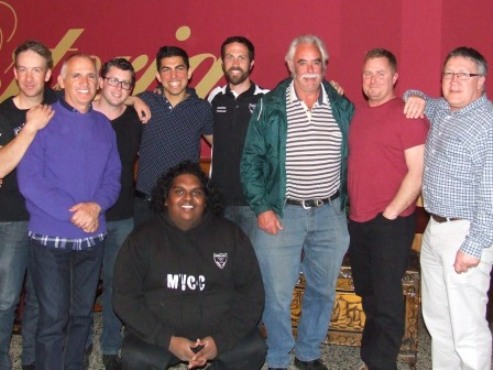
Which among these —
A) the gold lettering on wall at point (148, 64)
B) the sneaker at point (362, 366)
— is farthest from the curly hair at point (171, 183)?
the gold lettering on wall at point (148, 64)

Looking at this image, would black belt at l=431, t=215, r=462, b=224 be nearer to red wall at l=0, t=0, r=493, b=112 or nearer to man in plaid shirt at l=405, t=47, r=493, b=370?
man in plaid shirt at l=405, t=47, r=493, b=370

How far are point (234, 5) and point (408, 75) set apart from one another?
132cm

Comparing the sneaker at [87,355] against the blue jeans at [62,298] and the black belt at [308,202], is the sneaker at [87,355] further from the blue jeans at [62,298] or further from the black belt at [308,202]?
the black belt at [308,202]

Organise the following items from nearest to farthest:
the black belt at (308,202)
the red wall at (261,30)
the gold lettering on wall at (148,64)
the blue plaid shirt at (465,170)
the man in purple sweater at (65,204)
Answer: the blue plaid shirt at (465,170)
the man in purple sweater at (65,204)
the black belt at (308,202)
the red wall at (261,30)
the gold lettering on wall at (148,64)

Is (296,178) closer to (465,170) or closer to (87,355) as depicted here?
(465,170)

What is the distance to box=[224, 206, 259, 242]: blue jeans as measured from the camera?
318 cm

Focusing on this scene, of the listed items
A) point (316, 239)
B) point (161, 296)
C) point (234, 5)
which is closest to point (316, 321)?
point (316, 239)

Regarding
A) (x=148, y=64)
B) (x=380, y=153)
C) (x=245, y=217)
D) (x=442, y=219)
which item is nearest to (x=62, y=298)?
(x=245, y=217)

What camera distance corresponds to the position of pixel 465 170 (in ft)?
8.48

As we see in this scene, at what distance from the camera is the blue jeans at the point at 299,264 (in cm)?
305

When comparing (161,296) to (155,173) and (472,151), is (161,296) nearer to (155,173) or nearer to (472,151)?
(155,173)

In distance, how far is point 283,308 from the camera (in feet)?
10.2

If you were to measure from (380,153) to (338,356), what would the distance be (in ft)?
4.26

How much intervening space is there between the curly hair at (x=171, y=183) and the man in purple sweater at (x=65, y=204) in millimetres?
233
